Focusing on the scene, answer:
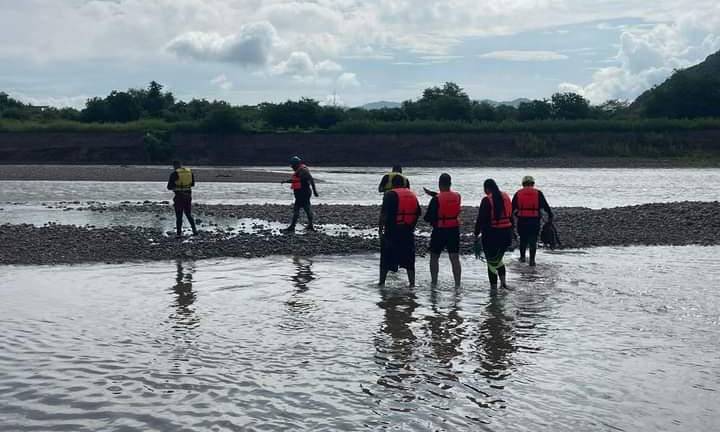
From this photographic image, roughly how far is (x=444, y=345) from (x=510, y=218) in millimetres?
3751

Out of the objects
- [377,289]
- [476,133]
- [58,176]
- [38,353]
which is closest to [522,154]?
[476,133]

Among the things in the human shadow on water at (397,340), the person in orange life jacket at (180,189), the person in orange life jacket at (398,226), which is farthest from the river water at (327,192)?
the human shadow on water at (397,340)

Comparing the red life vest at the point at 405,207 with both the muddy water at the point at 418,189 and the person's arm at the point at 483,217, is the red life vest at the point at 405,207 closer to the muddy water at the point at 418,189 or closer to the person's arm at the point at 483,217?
the person's arm at the point at 483,217

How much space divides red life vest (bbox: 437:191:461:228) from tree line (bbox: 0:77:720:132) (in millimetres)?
59488

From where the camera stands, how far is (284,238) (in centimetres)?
1723

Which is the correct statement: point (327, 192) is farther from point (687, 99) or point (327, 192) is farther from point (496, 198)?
point (687, 99)

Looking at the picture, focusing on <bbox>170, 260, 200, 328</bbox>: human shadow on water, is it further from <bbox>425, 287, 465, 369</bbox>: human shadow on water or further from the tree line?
the tree line

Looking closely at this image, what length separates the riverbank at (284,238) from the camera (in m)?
15.4

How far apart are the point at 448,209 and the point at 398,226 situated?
0.81m

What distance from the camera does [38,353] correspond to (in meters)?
8.12

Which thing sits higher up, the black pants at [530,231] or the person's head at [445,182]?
the person's head at [445,182]

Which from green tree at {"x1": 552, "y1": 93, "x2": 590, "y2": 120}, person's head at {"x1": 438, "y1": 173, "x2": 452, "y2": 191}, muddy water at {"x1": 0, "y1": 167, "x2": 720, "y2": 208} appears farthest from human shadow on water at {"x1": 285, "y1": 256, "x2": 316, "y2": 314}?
green tree at {"x1": 552, "y1": 93, "x2": 590, "y2": 120}

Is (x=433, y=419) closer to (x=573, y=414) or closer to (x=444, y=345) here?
Result: (x=573, y=414)

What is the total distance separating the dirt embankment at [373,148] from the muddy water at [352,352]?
52760 mm
